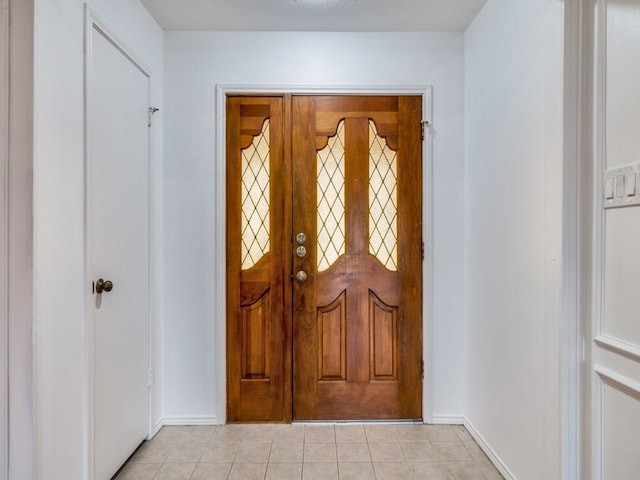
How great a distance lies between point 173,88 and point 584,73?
2.17 m

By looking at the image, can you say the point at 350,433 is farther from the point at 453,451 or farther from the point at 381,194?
the point at 381,194

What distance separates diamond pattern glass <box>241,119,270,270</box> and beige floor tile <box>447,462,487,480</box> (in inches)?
61.8

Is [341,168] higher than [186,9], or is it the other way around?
[186,9]

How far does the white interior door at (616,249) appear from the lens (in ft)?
3.79

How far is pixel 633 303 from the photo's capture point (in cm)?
117

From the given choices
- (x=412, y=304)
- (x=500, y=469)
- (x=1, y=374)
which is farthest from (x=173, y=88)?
(x=500, y=469)

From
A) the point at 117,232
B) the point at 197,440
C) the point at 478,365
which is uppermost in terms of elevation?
the point at 117,232

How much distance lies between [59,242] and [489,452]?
228 centimetres

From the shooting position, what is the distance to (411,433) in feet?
7.82

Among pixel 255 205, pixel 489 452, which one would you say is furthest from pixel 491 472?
pixel 255 205

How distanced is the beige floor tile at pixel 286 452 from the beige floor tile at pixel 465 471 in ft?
2.57

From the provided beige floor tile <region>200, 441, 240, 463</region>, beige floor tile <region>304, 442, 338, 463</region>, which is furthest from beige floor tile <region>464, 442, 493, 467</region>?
beige floor tile <region>200, 441, 240, 463</region>

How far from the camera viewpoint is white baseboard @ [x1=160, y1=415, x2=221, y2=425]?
248cm

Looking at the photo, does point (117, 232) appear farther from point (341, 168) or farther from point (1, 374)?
point (341, 168)
